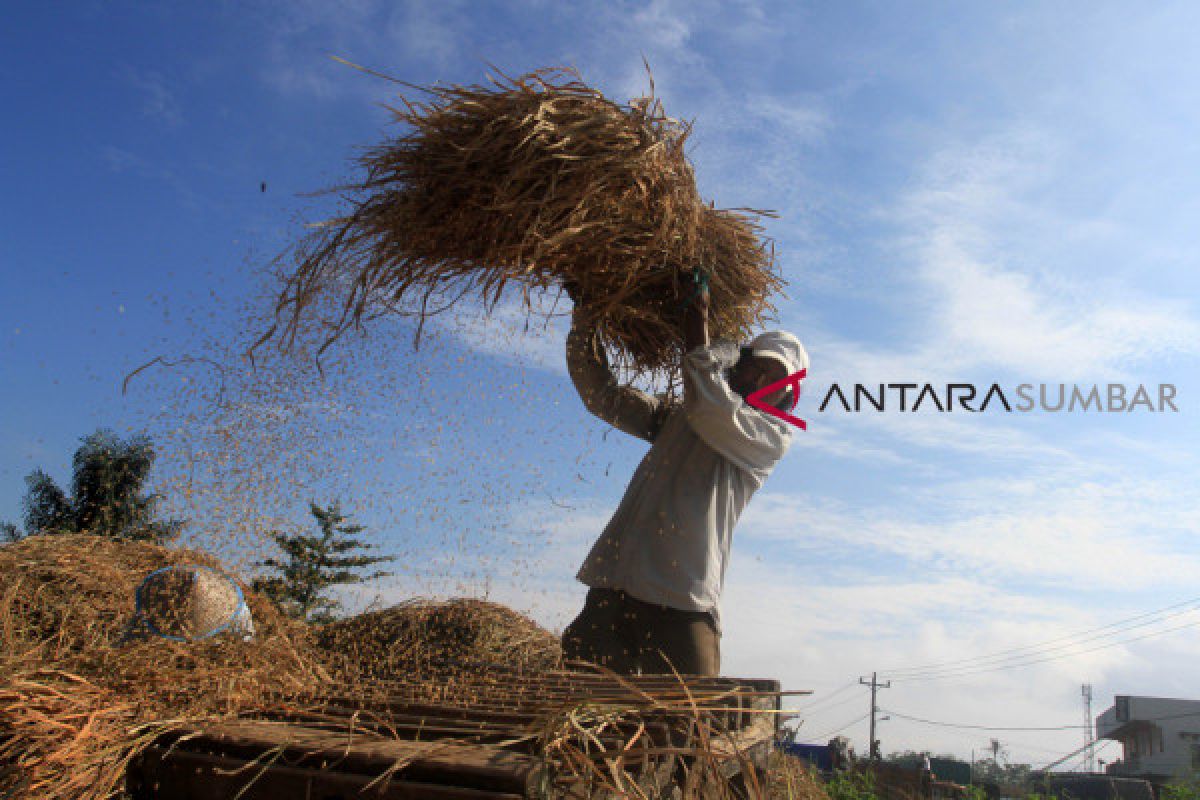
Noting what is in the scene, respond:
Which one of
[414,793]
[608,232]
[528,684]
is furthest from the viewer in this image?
[608,232]

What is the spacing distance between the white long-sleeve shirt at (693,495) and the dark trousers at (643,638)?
0.06 m

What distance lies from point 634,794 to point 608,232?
7.36 ft

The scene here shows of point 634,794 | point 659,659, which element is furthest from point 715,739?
point 659,659

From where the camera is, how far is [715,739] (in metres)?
1.96

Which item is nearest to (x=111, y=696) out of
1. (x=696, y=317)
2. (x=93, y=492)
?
(x=696, y=317)

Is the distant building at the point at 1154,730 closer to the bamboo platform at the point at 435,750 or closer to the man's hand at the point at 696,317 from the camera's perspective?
the man's hand at the point at 696,317

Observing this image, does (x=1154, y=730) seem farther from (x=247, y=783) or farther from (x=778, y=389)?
(x=247, y=783)

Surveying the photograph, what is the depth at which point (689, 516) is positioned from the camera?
3377mm

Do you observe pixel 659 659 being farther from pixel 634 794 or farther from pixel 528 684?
pixel 634 794

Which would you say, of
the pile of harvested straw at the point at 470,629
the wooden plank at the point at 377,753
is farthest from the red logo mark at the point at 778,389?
the wooden plank at the point at 377,753

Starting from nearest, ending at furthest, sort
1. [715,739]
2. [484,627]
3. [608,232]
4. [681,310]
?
[715,739] < [608,232] < [681,310] < [484,627]

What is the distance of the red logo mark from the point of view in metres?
3.63

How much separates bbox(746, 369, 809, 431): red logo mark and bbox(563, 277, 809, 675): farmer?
2 centimetres

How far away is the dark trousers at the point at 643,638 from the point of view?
10.7 ft
